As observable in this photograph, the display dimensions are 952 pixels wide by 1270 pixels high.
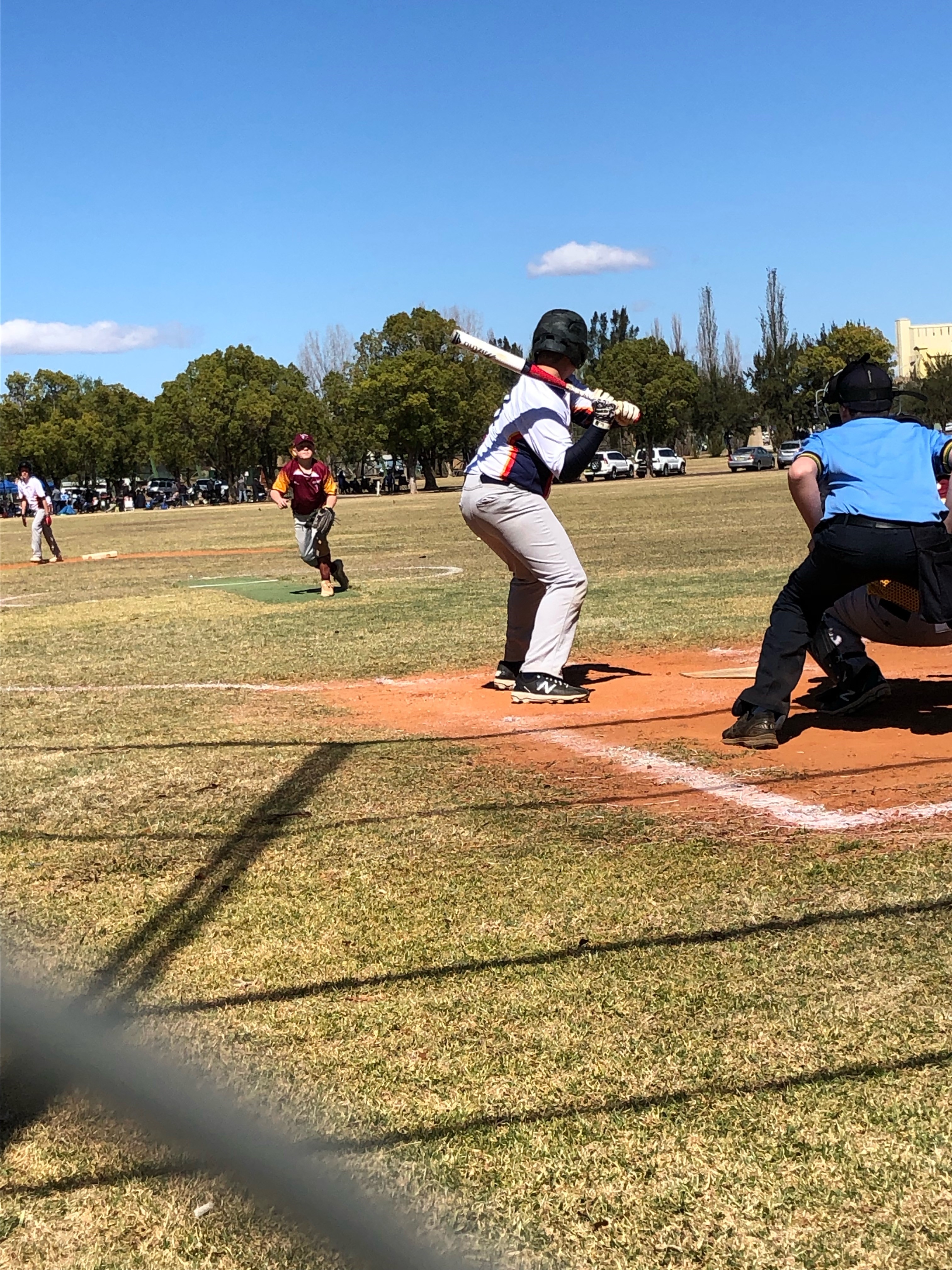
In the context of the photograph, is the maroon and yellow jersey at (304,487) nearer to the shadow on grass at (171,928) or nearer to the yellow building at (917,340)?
the shadow on grass at (171,928)

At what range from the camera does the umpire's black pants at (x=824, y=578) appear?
6.09 m

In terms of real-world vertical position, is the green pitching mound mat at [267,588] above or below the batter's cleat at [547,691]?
above

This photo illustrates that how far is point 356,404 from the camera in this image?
252 feet

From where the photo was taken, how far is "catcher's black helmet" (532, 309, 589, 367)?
312 inches

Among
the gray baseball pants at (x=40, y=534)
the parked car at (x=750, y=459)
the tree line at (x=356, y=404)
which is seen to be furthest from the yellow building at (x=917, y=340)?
the gray baseball pants at (x=40, y=534)

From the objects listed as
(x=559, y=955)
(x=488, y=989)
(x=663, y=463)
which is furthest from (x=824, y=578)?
(x=663, y=463)

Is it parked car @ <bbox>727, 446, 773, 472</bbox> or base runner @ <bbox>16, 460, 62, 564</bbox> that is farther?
parked car @ <bbox>727, 446, 773, 472</bbox>

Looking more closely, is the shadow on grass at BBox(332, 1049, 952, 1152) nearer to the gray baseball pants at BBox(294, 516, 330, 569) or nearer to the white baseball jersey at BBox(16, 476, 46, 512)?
the gray baseball pants at BBox(294, 516, 330, 569)

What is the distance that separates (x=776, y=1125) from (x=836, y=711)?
14.5 ft

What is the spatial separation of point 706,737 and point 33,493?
20064 mm

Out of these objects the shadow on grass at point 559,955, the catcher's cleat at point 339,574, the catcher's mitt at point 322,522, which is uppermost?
the catcher's mitt at point 322,522

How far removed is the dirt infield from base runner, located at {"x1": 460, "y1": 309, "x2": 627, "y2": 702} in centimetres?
34

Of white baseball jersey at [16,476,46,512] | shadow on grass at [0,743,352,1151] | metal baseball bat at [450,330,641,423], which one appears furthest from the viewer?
white baseball jersey at [16,476,46,512]

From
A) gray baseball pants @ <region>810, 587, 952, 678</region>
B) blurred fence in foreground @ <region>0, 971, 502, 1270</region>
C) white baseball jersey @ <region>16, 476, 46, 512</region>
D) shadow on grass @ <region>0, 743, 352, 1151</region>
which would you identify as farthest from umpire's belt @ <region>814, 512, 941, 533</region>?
white baseball jersey @ <region>16, 476, 46, 512</region>
